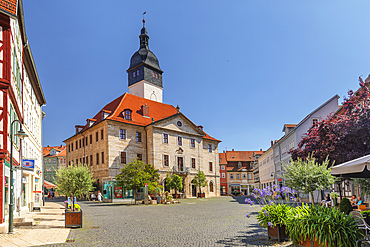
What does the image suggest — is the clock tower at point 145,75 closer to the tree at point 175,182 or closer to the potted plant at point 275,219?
the tree at point 175,182

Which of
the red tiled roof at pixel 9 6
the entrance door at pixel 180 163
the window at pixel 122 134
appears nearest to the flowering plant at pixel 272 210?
the red tiled roof at pixel 9 6

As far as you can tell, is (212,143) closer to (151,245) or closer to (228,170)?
(228,170)

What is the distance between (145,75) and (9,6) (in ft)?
161

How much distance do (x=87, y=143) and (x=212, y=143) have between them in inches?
928

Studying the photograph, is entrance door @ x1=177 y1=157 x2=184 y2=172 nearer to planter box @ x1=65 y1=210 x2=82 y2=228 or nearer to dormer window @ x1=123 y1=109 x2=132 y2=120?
dormer window @ x1=123 y1=109 x2=132 y2=120

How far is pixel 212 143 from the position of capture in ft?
209

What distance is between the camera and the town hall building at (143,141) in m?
46.9

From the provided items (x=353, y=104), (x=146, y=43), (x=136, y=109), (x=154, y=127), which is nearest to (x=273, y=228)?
(x=353, y=104)

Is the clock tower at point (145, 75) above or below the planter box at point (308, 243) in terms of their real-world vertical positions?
above

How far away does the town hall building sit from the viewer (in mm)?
46938

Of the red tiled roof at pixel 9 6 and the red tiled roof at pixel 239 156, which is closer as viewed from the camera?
the red tiled roof at pixel 9 6

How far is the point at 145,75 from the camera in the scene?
6444cm

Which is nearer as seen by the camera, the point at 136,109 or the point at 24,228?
the point at 24,228

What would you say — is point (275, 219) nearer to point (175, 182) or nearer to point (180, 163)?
point (175, 182)
